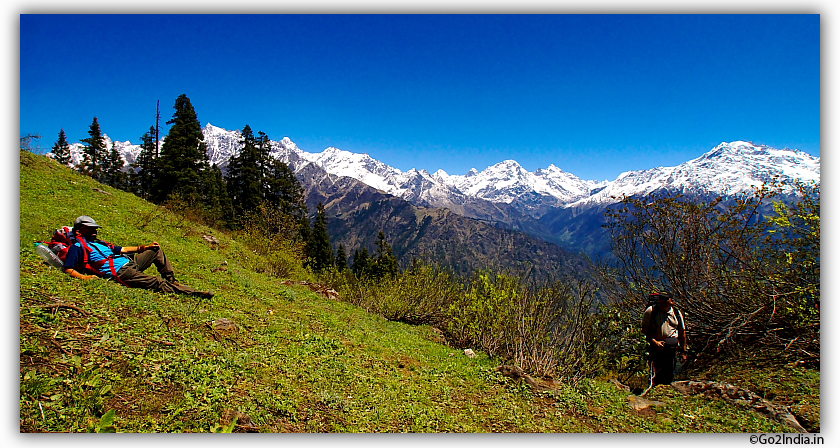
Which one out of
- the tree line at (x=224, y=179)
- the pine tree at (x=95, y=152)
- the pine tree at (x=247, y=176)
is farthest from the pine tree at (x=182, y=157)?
the pine tree at (x=95, y=152)

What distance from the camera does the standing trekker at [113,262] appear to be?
638cm

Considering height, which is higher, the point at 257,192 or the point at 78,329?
the point at 257,192

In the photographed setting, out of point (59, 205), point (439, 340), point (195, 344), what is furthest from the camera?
point (59, 205)

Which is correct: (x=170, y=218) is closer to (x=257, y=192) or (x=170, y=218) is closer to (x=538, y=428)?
(x=538, y=428)

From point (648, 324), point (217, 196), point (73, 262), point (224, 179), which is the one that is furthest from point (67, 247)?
point (224, 179)

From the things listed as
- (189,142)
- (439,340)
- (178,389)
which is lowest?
(439,340)

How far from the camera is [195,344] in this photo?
17.1ft

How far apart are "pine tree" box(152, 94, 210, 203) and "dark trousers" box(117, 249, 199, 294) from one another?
1224 inches

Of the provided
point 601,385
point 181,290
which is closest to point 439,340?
point 601,385

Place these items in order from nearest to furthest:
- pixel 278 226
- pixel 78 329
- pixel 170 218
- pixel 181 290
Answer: pixel 78 329 → pixel 181 290 → pixel 170 218 → pixel 278 226

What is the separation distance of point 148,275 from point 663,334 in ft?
32.8

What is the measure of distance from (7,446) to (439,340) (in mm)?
8518

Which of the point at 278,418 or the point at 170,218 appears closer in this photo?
the point at 278,418

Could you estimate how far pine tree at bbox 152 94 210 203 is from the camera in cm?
3581
